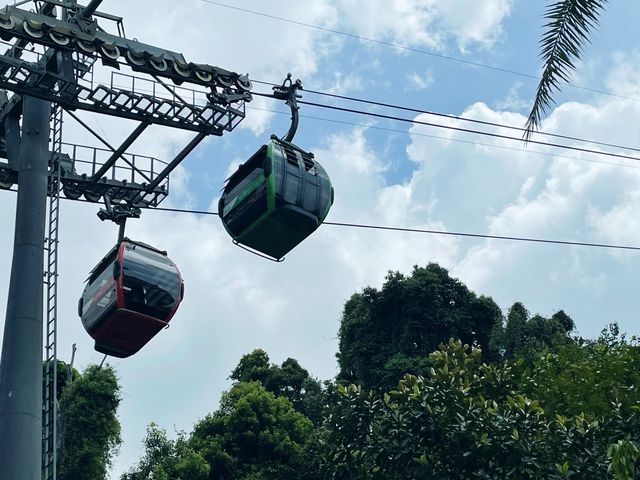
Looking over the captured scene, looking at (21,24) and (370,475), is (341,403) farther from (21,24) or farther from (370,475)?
(21,24)

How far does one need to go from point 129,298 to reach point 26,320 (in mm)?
3373

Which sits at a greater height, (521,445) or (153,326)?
(153,326)

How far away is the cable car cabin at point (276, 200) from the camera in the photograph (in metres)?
20.0

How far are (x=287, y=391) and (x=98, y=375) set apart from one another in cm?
1404

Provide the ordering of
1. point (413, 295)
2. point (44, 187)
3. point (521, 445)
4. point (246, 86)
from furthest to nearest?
point (413, 295) → point (521, 445) → point (246, 86) → point (44, 187)

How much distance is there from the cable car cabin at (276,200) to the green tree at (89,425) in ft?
88.2

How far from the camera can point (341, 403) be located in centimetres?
2878

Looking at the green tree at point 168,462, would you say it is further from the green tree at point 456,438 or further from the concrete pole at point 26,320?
the concrete pole at point 26,320

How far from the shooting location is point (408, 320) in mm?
57156

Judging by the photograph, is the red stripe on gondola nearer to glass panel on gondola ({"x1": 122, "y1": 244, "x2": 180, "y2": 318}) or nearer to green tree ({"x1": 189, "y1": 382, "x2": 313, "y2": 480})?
glass panel on gondola ({"x1": 122, "y1": 244, "x2": 180, "y2": 318})

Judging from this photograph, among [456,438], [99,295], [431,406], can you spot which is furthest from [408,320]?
[99,295]

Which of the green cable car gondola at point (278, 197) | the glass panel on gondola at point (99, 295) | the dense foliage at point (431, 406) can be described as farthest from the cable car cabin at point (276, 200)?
the dense foliage at point (431, 406)

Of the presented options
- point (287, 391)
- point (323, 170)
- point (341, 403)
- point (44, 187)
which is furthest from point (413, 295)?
point (44, 187)

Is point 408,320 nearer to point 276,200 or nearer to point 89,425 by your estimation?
point 89,425
